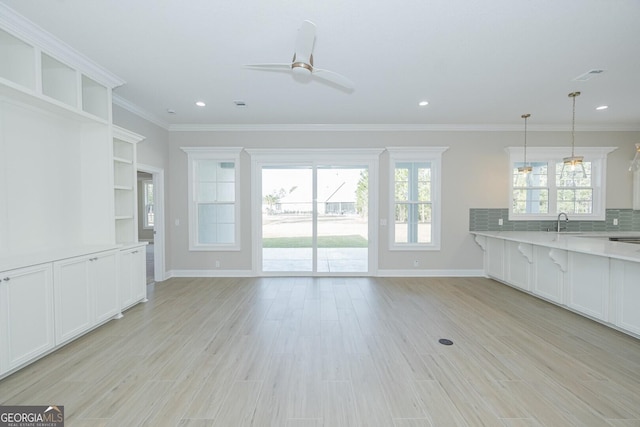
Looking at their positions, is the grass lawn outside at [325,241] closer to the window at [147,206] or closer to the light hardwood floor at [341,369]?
the light hardwood floor at [341,369]

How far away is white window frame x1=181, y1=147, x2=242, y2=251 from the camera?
5.30 m

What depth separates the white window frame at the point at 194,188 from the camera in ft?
17.4

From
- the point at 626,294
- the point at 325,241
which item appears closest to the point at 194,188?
the point at 325,241

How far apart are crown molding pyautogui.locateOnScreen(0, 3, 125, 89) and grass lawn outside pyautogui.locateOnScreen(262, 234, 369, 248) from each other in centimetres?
338

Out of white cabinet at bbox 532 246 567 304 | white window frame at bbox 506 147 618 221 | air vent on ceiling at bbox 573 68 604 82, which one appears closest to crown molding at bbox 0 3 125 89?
air vent on ceiling at bbox 573 68 604 82

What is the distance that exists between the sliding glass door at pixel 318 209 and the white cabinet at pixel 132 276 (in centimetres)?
206

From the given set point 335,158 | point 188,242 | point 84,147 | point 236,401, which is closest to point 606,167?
point 335,158

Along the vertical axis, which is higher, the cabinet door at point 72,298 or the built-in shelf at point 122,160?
the built-in shelf at point 122,160

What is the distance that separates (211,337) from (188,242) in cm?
293

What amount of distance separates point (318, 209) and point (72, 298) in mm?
3725

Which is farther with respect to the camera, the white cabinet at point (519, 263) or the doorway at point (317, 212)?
the doorway at point (317, 212)

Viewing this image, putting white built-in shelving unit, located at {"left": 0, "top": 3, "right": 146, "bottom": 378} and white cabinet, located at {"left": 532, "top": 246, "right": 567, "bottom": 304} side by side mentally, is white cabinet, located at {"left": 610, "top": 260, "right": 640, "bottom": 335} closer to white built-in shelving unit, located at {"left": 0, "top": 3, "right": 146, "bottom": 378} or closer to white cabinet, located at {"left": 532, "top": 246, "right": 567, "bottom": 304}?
white cabinet, located at {"left": 532, "top": 246, "right": 567, "bottom": 304}

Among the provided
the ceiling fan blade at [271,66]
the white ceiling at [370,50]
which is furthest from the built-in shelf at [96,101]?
the ceiling fan blade at [271,66]

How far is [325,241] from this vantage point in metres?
5.40
